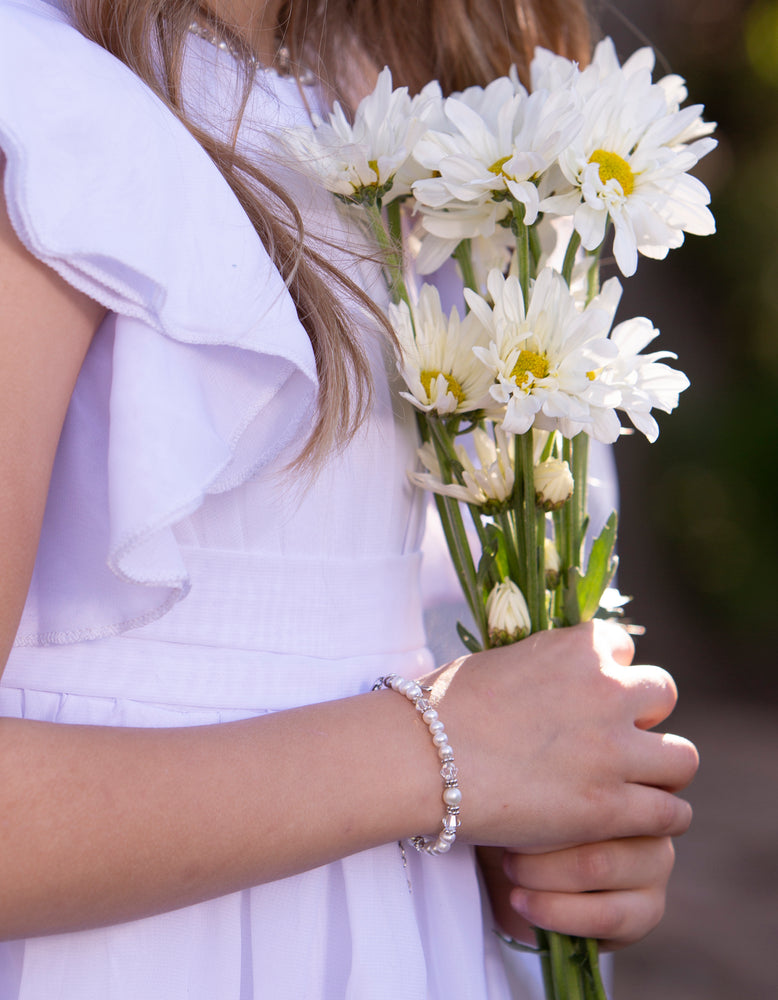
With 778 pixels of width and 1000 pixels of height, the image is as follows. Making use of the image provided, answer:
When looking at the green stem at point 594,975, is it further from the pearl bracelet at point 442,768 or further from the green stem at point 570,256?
the green stem at point 570,256

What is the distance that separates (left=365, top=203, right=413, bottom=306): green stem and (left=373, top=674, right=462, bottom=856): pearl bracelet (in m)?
0.33

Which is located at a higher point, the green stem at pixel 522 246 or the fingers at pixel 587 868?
the green stem at pixel 522 246

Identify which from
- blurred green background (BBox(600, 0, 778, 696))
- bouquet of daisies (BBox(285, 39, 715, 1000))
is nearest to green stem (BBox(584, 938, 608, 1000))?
bouquet of daisies (BBox(285, 39, 715, 1000))

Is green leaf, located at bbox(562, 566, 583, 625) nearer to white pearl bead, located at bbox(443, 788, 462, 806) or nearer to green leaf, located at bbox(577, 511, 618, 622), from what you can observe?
green leaf, located at bbox(577, 511, 618, 622)

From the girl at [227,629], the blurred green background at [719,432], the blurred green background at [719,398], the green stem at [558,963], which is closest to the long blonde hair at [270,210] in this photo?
the girl at [227,629]

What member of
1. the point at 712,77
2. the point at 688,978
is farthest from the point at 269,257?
the point at 712,77

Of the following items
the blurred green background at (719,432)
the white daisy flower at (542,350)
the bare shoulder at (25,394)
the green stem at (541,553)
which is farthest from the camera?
the blurred green background at (719,432)

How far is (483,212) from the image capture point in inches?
31.7

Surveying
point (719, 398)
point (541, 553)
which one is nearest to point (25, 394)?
point (541, 553)

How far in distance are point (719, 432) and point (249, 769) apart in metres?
4.33

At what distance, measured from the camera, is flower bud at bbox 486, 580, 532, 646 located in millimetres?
849

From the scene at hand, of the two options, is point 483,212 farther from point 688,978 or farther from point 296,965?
point 688,978

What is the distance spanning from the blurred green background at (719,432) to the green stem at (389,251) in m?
3.79

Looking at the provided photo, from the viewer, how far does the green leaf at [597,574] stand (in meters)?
0.87
